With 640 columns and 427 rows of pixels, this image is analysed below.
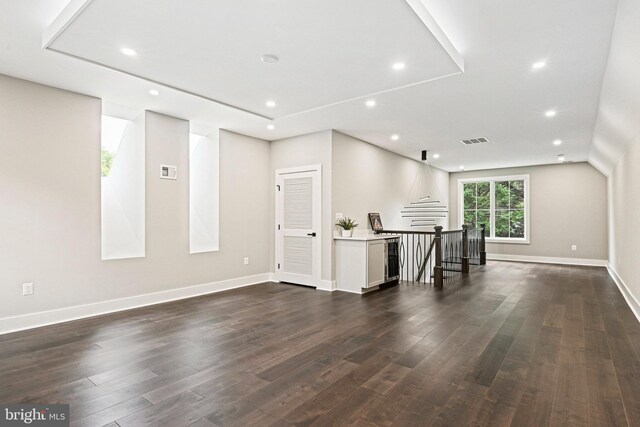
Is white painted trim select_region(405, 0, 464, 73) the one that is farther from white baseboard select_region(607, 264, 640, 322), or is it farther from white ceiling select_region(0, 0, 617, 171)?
white baseboard select_region(607, 264, 640, 322)

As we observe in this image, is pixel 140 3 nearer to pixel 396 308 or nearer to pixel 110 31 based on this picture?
pixel 110 31

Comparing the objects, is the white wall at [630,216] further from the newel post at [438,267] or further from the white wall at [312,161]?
the white wall at [312,161]

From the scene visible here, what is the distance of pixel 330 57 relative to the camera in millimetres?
3182

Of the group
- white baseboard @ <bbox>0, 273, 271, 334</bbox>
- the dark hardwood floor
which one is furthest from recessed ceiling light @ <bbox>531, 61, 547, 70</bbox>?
white baseboard @ <bbox>0, 273, 271, 334</bbox>

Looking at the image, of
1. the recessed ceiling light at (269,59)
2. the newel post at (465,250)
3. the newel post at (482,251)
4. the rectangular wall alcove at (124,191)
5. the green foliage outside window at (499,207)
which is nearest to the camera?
the recessed ceiling light at (269,59)

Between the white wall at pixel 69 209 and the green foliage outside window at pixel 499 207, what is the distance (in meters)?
8.03

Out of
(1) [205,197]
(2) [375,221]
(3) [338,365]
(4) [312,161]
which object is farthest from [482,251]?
(3) [338,365]

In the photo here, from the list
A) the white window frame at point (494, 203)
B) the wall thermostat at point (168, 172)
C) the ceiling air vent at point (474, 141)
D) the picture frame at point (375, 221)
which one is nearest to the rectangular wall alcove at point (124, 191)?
the wall thermostat at point (168, 172)

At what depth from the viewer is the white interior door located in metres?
5.90

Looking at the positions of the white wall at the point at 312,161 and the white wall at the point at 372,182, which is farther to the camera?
the white wall at the point at 372,182

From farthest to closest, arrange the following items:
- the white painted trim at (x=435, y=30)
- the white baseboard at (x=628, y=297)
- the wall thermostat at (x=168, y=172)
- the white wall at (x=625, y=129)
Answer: the wall thermostat at (x=168, y=172)
the white baseboard at (x=628, y=297)
the white wall at (x=625, y=129)
the white painted trim at (x=435, y=30)

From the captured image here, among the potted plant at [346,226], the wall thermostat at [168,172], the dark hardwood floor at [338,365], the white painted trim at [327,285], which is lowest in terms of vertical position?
the dark hardwood floor at [338,365]

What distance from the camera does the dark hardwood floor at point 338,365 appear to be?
6.84 ft

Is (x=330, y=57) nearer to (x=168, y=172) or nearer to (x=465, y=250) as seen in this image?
(x=168, y=172)
